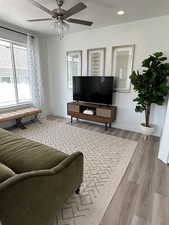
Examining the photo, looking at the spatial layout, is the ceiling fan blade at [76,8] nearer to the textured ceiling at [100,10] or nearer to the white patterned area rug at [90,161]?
the textured ceiling at [100,10]

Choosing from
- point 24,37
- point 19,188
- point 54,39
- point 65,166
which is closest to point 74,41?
point 54,39

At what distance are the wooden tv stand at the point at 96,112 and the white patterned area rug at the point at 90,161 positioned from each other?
0.41m

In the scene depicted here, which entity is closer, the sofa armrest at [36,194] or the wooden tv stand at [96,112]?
the sofa armrest at [36,194]

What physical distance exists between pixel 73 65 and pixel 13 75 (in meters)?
1.83

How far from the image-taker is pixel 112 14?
9.11 feet

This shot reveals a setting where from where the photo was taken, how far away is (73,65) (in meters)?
4.21

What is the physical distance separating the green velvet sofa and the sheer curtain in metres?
2.81

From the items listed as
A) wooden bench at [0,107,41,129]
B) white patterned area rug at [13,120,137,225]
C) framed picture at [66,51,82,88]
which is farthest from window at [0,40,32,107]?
framed picture at [66,51,82,88]

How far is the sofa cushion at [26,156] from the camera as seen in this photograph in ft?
4.20

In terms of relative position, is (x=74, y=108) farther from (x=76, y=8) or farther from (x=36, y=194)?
(x=36, y=194)

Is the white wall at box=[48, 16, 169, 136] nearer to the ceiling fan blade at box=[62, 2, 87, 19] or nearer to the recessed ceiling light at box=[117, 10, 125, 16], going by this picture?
the recessed ceiling light at box=[117, 10, 125, 16]

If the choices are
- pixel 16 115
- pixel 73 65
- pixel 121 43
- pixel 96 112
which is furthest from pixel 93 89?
pixel 16 115

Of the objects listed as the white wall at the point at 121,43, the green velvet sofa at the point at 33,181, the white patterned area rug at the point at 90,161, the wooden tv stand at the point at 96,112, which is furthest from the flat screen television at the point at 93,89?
the green velvet sofa at the point at 33,181

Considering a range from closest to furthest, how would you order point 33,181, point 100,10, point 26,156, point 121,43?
1. point 33,181
2. point 26,156
3. point 100,10
4. point 121,43
